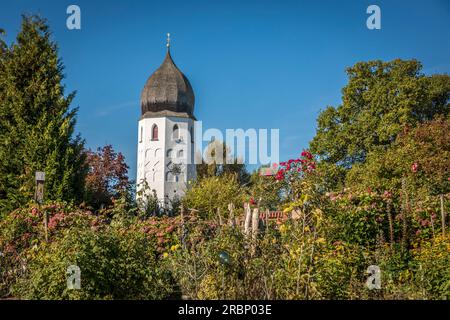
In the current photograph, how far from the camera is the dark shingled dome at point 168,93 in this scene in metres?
47.6

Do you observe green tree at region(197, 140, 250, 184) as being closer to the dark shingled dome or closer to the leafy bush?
the dark shingled dome

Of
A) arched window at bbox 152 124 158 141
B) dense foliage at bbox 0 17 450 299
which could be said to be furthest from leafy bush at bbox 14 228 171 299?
arched window at bbox 152 124 158 141

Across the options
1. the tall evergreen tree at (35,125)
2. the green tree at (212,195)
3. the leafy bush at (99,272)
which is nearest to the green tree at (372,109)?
the green tree at (212,195)

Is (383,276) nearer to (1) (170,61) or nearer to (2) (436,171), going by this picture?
(2) (436,171)

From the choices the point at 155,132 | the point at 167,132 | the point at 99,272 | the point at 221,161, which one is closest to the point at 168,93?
the point at 167,132

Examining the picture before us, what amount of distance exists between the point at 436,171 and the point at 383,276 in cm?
1384

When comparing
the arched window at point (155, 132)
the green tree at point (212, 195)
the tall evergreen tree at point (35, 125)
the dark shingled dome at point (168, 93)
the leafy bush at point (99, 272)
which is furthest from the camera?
the arched window at point (155, 132)

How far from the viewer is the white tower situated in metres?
47.7

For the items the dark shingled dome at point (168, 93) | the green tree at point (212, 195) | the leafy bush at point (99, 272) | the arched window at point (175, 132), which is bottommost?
the leafy bush at point (99, 272)

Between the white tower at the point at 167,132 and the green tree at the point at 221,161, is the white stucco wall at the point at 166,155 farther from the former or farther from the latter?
the green tree at the point at 221,161

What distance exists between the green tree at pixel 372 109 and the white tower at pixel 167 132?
62.8 ft

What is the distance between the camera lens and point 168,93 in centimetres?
4778

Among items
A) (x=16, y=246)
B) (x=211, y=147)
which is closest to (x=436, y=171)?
(x=16, y=246)

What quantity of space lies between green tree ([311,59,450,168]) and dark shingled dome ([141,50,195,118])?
19148 millimetres
